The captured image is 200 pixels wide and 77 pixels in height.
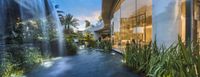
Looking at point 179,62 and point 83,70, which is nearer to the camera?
point 179,62

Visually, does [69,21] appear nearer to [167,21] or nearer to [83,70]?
[83,70]

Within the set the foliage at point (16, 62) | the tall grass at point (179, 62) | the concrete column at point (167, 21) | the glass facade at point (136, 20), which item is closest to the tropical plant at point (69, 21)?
the glass facade at point (136, 20)

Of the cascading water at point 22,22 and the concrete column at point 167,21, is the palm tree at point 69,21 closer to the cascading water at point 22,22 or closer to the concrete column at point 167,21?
the cascading water at point 22,22

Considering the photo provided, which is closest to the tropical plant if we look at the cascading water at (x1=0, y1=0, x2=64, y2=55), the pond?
the cascading water at (x1=0, y1=0, x2=64, y2=55)

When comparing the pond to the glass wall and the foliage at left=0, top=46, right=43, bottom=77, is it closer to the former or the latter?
the foliage at left=0, top=46, right=43, bottom=77

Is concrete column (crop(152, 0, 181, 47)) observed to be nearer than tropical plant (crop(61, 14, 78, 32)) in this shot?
Yes

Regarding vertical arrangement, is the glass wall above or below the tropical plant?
below

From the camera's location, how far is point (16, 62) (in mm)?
6680

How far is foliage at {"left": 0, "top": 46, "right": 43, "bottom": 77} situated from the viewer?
5.67 m

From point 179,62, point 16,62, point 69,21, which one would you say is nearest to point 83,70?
point 16,62

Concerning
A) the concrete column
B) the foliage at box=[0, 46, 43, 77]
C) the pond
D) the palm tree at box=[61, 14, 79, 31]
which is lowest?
the pond

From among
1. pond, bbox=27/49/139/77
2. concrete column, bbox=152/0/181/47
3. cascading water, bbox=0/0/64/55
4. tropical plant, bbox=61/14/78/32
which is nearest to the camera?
concrete column, bbox=152/0/181/47

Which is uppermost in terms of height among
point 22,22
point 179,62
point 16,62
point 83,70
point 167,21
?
point 22,22

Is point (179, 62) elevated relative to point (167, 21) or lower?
lower
